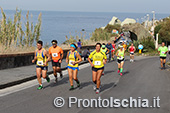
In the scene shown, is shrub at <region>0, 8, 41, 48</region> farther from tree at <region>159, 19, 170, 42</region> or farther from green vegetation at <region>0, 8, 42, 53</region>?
tree at <region>159, 19, 170, 42</region>

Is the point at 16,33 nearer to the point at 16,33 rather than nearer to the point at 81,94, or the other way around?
the point at 16,33

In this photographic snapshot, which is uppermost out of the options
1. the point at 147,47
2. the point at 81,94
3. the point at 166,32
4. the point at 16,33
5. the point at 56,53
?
the point at 166,32

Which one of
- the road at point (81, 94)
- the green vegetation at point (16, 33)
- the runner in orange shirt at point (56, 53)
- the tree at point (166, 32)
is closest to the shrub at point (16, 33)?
the green vegetation at point (16, 33)

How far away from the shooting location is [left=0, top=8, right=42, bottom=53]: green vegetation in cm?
1875

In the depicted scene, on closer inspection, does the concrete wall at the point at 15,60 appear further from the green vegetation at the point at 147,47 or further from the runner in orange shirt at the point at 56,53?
the green vegetation at the point at 147,47

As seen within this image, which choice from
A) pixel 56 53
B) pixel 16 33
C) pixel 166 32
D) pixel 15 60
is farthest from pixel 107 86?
pixel 166 32

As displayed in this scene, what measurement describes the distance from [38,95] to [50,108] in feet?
6.22

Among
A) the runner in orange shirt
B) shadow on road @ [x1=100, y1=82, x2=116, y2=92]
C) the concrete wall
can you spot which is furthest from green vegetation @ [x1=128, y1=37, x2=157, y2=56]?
the runner in orange shirt

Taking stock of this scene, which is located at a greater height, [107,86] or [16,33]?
[16,33]

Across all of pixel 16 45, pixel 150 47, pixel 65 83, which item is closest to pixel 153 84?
pixel 65 83

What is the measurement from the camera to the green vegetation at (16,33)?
1875 centimetres

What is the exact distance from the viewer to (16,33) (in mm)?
19438

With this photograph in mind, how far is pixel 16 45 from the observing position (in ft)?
64.1

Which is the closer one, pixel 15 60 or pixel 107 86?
pixel 107 86
